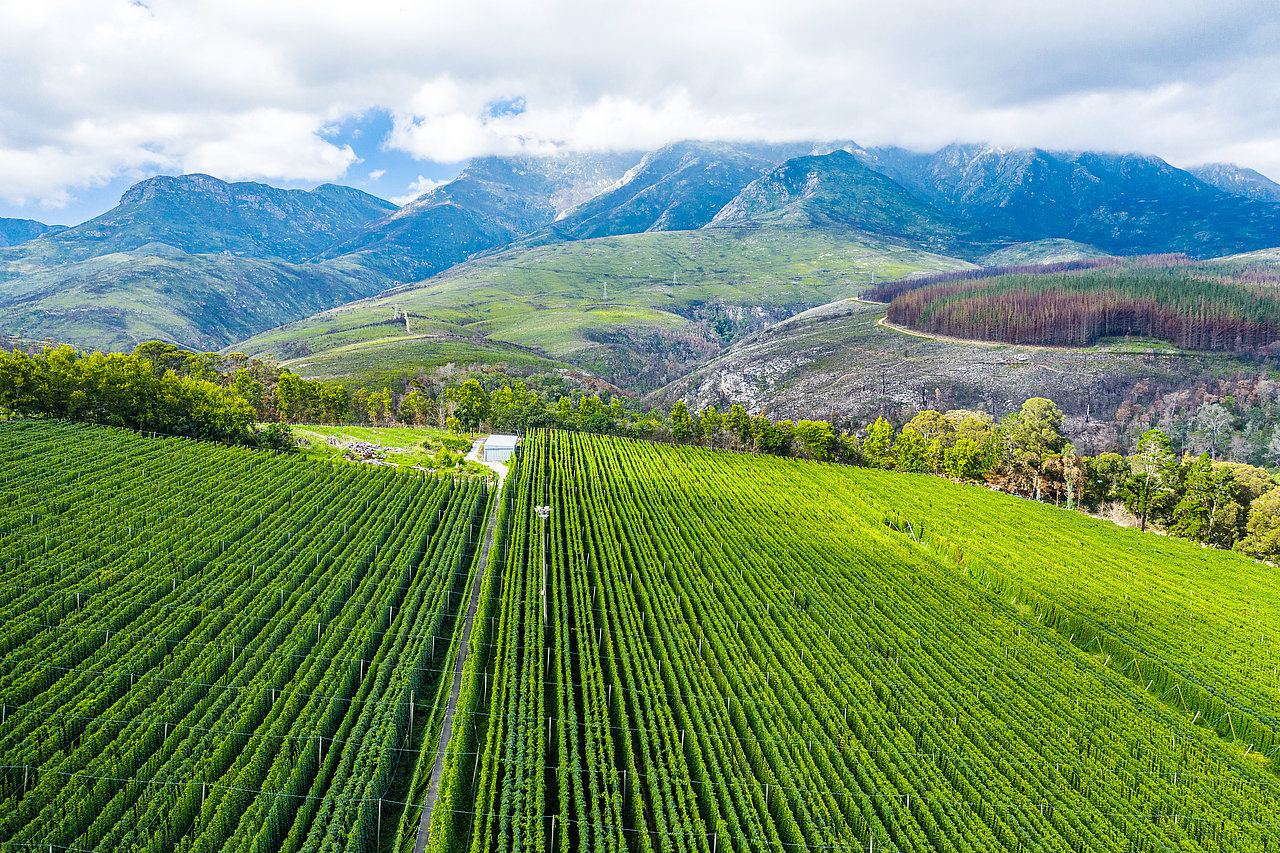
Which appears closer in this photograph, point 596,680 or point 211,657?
point 211,657

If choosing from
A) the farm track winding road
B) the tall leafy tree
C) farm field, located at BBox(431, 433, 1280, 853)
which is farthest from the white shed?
the tall leafy tree

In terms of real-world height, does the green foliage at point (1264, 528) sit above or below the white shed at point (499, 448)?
below

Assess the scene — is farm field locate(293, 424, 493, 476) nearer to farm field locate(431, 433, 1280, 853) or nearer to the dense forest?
farm field locate(431, 433, 1280, 853)

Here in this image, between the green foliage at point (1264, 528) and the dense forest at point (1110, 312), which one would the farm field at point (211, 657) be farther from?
the dense forest at point (1110, 312)

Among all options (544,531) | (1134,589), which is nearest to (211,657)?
(544,531)

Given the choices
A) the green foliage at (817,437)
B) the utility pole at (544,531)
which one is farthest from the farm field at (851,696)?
the green foliage at (817,437)

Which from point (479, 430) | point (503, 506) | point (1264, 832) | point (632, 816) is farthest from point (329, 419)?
point (1264, 832)

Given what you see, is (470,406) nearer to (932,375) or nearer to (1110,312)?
(932,375)
